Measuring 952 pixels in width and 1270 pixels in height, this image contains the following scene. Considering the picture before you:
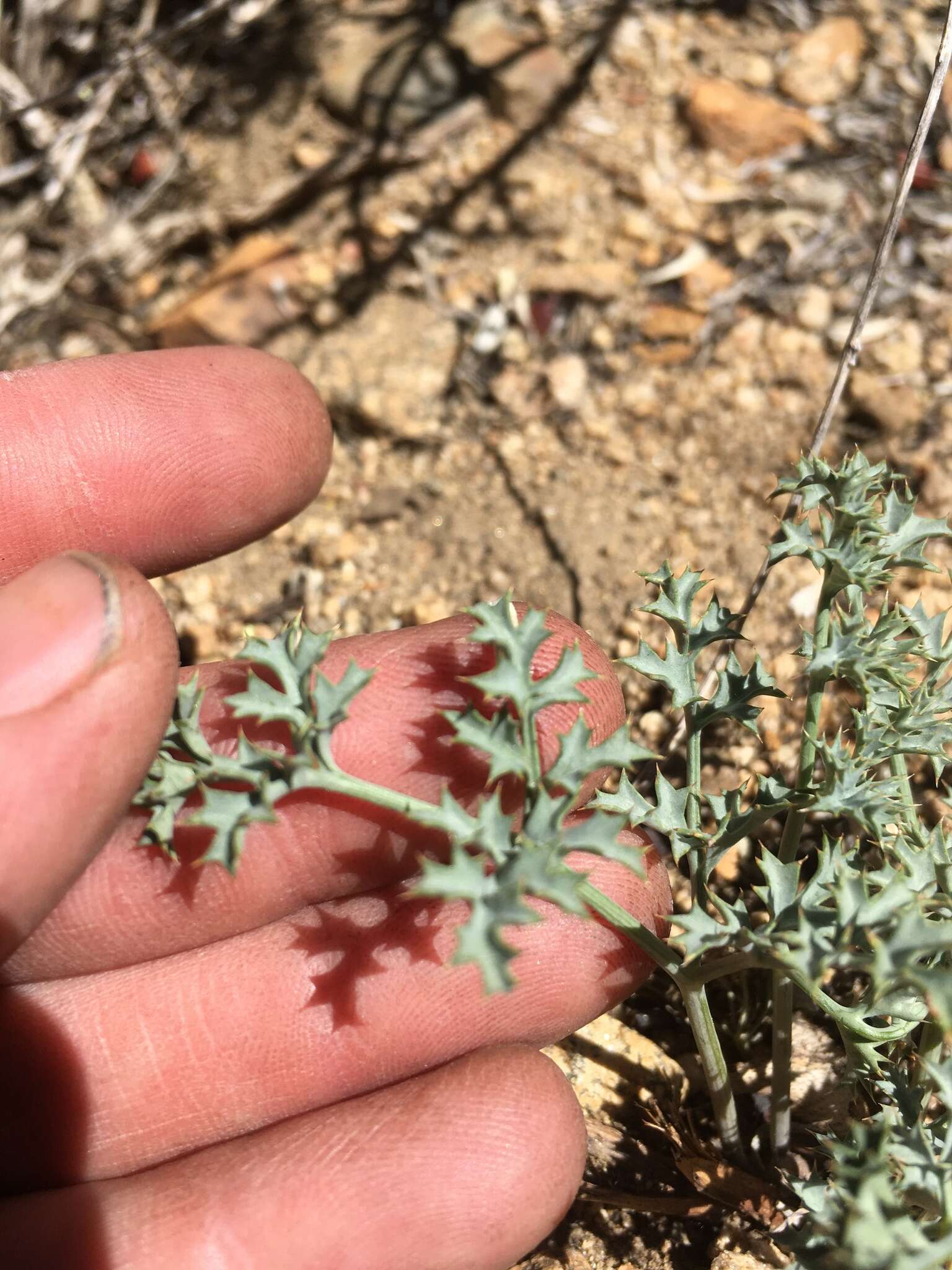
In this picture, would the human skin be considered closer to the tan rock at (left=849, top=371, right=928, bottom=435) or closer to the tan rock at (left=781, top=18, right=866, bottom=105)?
the tan rock at (left=849, top=371, right=928, bottom=435)

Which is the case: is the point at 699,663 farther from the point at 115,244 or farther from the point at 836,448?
the point at 115,244

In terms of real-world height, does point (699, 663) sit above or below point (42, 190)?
below

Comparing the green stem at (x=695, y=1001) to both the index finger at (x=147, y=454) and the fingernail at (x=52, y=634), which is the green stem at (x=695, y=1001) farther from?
the index finger at (x=147, y=454)

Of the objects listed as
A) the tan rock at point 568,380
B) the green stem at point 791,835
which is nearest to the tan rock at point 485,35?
the tan rock at point 568,380

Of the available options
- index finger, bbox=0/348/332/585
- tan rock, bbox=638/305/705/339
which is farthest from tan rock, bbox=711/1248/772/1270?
tan rock, bbox=638/305/705/339

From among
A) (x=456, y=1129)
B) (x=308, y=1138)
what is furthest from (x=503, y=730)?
(x=308, y=1138)

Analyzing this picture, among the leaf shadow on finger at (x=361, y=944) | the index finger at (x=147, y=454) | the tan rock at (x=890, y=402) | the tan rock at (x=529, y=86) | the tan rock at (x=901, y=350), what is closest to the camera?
the leaf shadow on finger at (x=361, y=944)

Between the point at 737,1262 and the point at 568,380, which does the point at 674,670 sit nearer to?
the point at 737,1262
